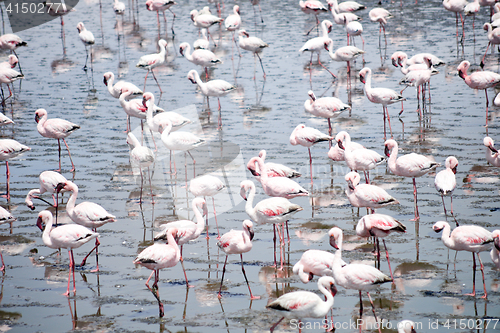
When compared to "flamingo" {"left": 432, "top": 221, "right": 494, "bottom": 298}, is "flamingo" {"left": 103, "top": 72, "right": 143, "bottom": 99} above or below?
above

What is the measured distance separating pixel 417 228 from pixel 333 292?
2.99m

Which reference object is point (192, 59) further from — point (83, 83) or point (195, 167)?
point (195, 167)

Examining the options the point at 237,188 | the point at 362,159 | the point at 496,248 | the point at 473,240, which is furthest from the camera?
the point at 237,188

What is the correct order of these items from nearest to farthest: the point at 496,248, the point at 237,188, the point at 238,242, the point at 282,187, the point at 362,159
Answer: the point at 496,248
the point at 238,242
the point at 282,187
the point at 362,159
the point at 237,188

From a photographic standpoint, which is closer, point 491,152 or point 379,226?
point 379,226

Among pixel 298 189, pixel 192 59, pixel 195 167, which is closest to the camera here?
pixel 298 189

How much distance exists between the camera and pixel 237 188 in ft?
32.1

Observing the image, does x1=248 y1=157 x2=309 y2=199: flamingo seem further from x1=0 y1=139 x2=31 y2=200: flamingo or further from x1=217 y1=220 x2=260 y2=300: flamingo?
x1=0 y1=139 x2=31 y2=200: flamingo

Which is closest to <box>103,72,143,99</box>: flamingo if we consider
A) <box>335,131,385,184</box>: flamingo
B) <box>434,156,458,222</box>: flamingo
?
<box>335,131,385,184</box>: flamingo

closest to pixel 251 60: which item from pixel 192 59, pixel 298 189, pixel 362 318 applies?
pixel 192 59

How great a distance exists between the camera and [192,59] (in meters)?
16.0

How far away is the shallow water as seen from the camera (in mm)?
6230

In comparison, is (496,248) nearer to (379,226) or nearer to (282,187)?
(379,226)

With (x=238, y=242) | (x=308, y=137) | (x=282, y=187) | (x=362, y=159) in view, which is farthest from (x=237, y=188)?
(x=238, y=242)
